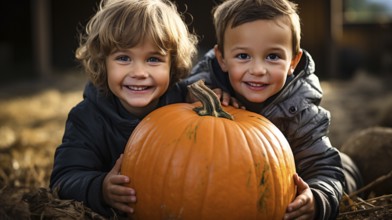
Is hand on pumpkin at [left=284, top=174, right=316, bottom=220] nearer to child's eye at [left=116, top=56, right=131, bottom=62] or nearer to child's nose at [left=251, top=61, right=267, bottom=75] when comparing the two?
child's nose at [left=251, top=61, right=267, bottom=75]

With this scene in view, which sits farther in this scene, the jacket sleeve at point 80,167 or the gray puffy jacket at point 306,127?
the gray puffy jacket at point 306,127

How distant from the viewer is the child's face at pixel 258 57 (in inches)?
116

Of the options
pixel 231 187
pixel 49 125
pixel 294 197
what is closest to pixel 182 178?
pixel 231 187

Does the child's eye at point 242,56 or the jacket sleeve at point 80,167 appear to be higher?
the child's eye at point 242,56

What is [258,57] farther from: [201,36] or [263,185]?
[201,36]

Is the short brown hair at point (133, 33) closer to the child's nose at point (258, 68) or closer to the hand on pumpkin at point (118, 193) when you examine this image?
the child's nose at point (258, 68)

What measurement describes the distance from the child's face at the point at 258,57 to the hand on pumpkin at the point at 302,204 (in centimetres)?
56

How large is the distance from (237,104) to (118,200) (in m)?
0.81

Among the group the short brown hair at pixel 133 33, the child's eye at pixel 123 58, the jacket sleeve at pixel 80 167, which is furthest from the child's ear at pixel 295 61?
the jacket sleeve at pixel 80 167

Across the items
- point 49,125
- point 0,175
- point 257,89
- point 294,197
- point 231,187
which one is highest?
point 257,89

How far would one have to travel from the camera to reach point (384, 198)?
3.23 metres

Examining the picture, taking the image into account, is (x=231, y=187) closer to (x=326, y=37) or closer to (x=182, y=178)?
(x=182, y=178)

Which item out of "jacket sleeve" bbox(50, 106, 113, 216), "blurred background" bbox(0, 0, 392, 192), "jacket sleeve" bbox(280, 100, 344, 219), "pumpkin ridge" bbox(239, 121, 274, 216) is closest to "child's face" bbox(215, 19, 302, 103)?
Result: "jacket sleeve" bbox(280, 100, 344, 219)

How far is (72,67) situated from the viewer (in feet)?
41.7
